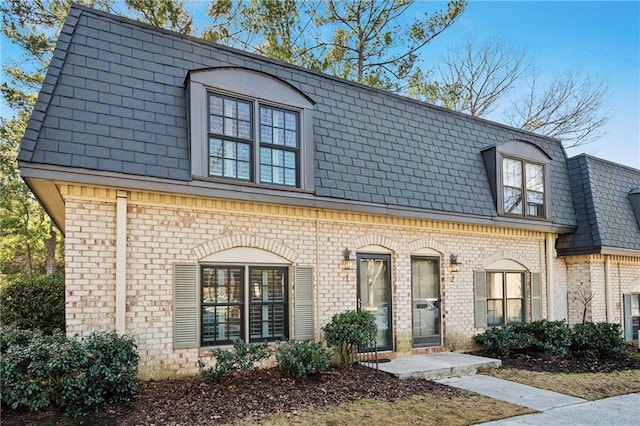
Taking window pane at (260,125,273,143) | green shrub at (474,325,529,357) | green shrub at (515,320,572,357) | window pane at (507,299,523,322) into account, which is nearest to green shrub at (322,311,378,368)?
window pane at (260,125,273,143)

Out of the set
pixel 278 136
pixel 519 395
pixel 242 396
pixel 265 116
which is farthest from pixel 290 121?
pixel 519 395

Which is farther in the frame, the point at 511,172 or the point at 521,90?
the point at 521,90

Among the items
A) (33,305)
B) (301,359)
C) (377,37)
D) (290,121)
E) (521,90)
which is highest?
(377,37)

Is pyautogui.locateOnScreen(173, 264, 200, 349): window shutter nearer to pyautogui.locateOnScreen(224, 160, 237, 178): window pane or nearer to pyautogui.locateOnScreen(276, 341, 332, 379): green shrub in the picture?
pyautogui.locateOnScreen(276, 341, 332, 379): green shrub

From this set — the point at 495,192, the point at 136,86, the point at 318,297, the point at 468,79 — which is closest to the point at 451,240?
the point at 495,192

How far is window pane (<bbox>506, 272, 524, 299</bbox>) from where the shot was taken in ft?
39.0

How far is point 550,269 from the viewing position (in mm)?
12422

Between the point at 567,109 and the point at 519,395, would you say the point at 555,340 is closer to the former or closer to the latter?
the point at 519,395

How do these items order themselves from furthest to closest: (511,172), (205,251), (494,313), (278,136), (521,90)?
1. (521,90)
2. (511,172)
3. (494,313)
4. (278,136)
5. (205,251)

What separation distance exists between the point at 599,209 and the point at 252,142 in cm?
1012

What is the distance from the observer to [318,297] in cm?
886

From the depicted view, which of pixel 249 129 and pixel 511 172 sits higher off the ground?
pixel 249 129

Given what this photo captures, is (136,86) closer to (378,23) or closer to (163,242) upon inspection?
(163,242)

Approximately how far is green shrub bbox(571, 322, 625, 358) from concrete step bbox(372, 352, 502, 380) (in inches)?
103
